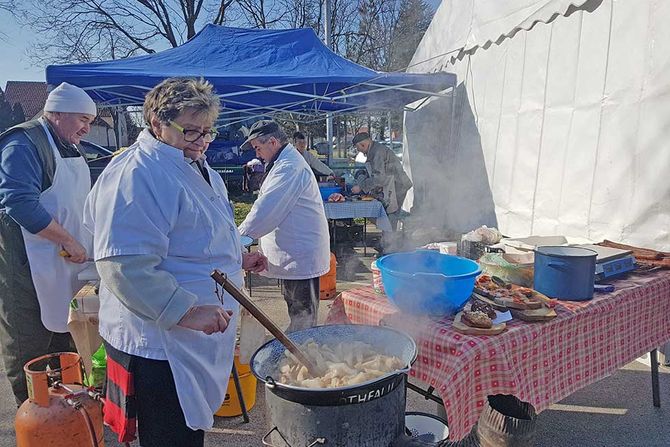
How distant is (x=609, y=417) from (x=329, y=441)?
2.37m

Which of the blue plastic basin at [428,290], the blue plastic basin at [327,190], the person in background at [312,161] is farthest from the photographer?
the person in background at [312,161]

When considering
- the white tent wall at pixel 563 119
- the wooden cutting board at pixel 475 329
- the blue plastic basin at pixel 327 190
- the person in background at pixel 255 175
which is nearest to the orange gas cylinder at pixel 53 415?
the wooden cutting board at pixel 475 329

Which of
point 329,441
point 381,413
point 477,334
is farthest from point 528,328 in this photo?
point 329,441

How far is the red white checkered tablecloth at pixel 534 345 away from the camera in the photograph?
196 centimetres

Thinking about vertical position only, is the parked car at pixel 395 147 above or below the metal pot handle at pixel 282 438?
above

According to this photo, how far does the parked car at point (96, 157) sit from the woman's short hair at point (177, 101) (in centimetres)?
648

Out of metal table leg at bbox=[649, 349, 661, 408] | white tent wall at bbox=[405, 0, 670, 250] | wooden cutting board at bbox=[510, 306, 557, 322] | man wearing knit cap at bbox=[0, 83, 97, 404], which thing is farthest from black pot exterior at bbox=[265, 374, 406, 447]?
Answer: white tent wall at bbox=[405, 0, 670, 250]

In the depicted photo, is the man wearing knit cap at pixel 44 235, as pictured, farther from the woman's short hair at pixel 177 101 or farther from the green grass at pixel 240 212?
the green grass at pixel 240 212

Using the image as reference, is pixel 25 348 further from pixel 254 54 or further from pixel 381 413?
pixel 254 54

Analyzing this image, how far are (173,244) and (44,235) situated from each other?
→ 1.44 metres

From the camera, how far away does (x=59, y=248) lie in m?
2.78

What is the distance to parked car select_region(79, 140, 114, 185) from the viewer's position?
8.37 m

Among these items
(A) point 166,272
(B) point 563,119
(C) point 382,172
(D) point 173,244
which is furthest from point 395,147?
(A) point 166,272

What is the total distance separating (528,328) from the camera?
A: 2.14 meters
